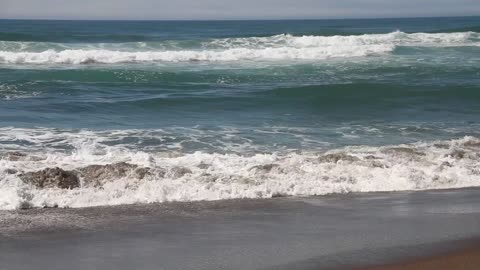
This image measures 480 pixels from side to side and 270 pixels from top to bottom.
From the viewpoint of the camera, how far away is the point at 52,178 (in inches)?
305

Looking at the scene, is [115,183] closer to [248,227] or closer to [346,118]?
[248,227]

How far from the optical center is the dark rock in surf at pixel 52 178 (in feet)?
25.2

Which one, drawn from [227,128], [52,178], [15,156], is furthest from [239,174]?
[227,128]

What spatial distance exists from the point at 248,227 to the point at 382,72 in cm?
1643

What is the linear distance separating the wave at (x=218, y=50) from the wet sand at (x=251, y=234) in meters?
19.2

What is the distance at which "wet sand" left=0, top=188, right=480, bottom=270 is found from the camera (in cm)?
531

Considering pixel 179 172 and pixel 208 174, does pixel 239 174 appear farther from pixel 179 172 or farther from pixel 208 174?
pixel 179 172

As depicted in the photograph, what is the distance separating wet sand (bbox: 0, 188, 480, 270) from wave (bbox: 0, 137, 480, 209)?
0.32m

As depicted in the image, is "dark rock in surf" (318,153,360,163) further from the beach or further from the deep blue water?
the deep blue water

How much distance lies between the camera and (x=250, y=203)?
7.30m

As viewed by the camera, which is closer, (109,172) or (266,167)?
(109,172)

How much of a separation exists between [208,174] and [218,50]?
2261cm

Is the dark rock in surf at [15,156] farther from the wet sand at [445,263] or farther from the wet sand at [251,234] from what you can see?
the wet sand at [445,263]

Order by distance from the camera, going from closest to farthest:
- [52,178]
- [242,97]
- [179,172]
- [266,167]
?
[52,178] < [179,172] < [266,167] < [242,97]
